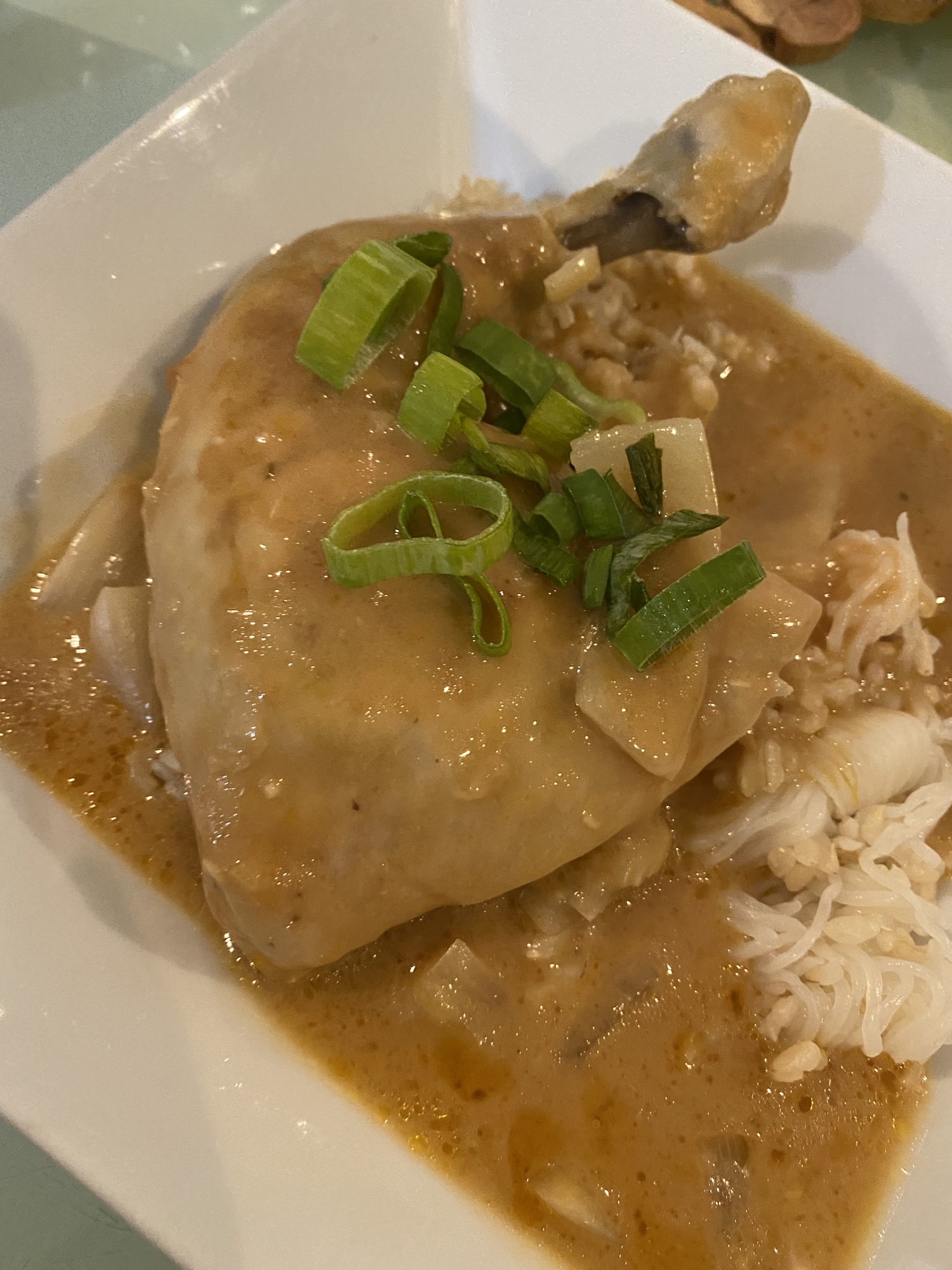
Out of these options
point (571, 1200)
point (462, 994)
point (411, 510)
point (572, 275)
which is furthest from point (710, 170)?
point (571, 1200)

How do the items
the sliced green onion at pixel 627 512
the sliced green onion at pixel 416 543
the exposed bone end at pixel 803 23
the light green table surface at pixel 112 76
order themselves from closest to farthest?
the sliced green onion at pixel 416 543 < the sliced green onion at pixel 627 512 < the light green table surface at pixel 112 76 < the exposed bone end at pixel 803 23

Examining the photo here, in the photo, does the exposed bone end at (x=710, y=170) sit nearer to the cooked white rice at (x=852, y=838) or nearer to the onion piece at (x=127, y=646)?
the cooked white rice at (x=852, y=838)

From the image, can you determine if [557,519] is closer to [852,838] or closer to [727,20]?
[852,838]

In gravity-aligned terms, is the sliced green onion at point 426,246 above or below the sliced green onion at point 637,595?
above

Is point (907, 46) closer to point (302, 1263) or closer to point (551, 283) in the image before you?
point (551, 283)

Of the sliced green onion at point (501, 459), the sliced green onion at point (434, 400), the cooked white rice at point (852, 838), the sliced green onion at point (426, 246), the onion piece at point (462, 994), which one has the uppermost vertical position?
the sliced green onion at point (426, 246)

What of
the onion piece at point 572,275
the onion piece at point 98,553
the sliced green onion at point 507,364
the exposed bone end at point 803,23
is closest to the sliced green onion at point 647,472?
the sliced green onion at point 507,364

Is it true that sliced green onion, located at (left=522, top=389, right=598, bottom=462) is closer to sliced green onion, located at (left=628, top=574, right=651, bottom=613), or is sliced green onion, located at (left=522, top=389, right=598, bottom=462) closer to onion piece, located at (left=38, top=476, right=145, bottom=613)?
sliced green onion, located at (left=628, top=574, right=651, bottom=613)

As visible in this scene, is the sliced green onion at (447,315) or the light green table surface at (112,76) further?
the light green table surface at (112,76)
